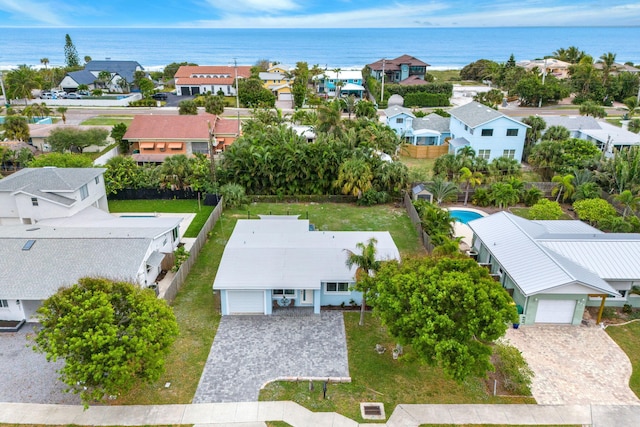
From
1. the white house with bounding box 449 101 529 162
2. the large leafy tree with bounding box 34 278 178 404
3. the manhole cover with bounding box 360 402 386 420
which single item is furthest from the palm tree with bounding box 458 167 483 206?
the large leafy tree with bounding box 34 278 178 404

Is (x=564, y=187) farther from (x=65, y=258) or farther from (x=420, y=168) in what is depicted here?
(x=65, y=258)

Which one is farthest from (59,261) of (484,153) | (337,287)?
(484,153)

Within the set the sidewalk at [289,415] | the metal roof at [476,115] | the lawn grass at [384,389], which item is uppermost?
the metal roof at [476,115]

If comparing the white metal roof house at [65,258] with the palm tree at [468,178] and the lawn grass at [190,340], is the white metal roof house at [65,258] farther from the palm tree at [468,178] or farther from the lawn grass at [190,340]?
the palm tree at [468,178]

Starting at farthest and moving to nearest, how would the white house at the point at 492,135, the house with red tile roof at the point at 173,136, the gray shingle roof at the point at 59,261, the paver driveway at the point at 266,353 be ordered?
the house with red tile roof at the point at 173,136, the white house at the point at 492,135, the gray shingle roof at the point at 59,261, the paver driveway at the point at 266,353

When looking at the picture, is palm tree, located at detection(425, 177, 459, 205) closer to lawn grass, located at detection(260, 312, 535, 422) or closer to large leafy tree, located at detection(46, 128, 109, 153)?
lawn grass, located at detection(260, 312, 535, 422)

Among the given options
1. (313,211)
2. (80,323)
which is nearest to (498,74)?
(313,211)

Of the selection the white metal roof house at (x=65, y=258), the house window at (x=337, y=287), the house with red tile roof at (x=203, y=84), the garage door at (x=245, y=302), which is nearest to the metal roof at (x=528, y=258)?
the house window at (x=337, y=287)
